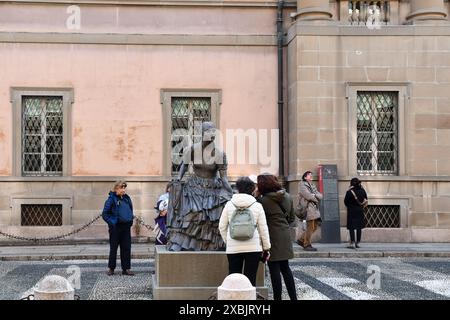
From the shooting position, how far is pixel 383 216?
20281mm

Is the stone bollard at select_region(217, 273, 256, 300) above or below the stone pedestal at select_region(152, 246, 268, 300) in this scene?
above

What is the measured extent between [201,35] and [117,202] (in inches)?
331

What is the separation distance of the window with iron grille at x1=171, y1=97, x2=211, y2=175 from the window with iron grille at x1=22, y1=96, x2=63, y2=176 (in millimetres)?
3092

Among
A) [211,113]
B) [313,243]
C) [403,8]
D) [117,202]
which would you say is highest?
[403,8]

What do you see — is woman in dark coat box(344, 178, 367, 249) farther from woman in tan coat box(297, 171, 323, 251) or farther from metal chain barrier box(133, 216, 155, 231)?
metal chain barrier box(133, 216, 155, 231)

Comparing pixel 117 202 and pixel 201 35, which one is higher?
pixel 201 35

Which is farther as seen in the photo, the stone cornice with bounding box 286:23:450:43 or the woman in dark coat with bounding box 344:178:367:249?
the stone cornice with bounding box 286:23:450:43

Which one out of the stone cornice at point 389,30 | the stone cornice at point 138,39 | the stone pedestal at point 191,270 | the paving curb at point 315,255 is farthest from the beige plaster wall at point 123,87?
the stone pedestal at point 191,270

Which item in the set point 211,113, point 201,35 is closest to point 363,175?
point 211,113

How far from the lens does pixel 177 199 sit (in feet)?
37.1

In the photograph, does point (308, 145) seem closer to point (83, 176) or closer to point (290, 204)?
point (83, 176)

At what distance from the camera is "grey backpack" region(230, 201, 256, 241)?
9.32 meters

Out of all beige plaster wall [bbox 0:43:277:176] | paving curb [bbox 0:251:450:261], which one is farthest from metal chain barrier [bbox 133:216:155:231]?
paving curb [bbox 0:251:450:261]

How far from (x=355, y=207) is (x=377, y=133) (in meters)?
3.22
